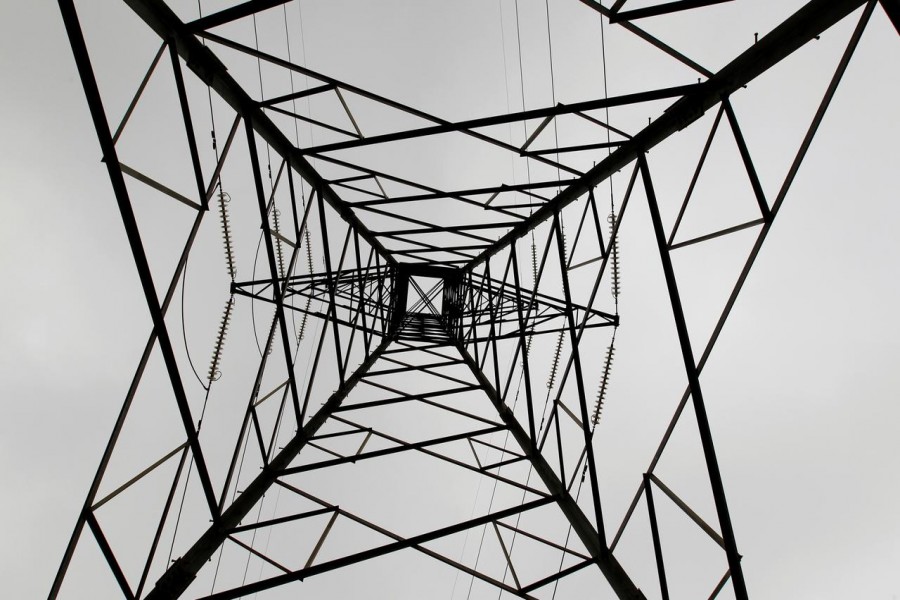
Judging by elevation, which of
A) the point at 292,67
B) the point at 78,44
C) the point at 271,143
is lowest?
the point at 78,44

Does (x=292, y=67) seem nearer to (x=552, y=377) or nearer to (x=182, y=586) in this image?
(x=182, y=586)

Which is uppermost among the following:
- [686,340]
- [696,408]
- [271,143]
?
[271,143]

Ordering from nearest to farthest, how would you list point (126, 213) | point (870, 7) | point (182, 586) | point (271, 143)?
point (870, 7)
point (126, 213)
point (182, 586)
point (271, 143)

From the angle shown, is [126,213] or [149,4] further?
[149,4]

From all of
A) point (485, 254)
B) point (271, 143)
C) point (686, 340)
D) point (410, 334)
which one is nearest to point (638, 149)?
point (686, 340)

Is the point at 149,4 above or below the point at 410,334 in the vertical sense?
below

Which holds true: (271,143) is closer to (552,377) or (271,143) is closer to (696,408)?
(696,408)

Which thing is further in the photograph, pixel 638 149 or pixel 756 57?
pixel 638 149

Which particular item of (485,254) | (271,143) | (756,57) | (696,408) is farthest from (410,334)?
(756,57)

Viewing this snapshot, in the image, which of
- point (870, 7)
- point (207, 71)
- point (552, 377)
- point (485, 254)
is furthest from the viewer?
point (485, 254)
